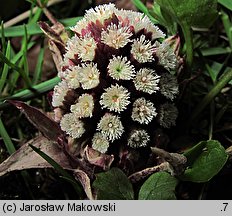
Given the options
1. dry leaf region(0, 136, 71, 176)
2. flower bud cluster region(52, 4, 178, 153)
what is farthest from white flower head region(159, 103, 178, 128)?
dry leaf region(0, 136, 71, 176)

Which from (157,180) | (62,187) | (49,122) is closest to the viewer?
(157,180)

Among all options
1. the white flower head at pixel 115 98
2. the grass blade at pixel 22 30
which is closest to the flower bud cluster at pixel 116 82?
the white flower head at pixel 115 98

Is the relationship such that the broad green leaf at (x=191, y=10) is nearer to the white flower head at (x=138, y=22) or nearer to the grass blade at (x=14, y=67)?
the white flower head at (x=138, y=22)

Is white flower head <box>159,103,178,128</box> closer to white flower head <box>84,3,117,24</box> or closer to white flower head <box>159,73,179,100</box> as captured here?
white flower head <box>159,73,179,100</box>

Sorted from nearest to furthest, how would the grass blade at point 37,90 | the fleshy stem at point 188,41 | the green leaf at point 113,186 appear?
the green leaf at point 113,186
the fleshy stem at point 188,41
the grass blade at point 37,90

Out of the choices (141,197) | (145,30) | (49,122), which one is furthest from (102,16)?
(141,197)

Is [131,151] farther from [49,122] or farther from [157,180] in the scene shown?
[49,122]
